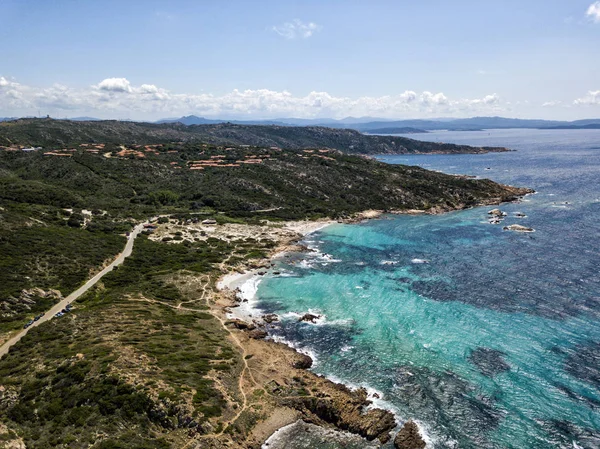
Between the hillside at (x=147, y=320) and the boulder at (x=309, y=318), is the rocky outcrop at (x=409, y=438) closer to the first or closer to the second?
the hillside at (x=147, y=320)

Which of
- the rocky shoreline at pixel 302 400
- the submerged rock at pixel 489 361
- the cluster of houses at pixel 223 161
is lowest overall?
the rocky shoreline at pixel 302 400

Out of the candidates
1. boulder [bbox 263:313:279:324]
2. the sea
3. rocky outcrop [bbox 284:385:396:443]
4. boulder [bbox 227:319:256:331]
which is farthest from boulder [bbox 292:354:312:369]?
boulder [bbox 263:313:279:324]

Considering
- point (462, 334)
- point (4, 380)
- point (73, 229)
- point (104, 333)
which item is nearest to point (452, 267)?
point (462, 334)

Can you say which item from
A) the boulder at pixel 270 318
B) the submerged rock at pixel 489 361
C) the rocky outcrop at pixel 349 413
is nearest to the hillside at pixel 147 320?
the rocky outcrop at pixel 349 413

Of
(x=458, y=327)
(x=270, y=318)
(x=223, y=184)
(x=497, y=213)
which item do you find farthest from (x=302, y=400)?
(x=223, y=184)

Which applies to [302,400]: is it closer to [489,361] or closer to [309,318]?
[309,318]
